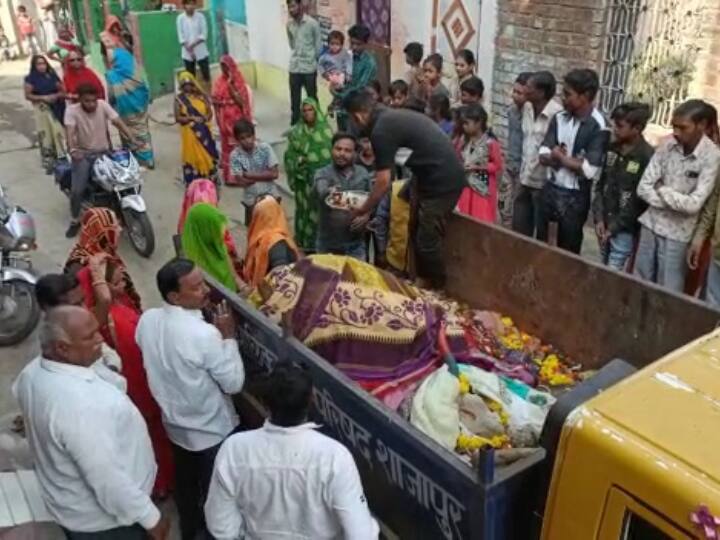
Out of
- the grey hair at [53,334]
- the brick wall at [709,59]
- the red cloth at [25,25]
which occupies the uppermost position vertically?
the brick wall at [709,59]

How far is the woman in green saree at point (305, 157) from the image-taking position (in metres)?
6.07

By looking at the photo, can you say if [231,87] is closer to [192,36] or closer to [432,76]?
[432,76]

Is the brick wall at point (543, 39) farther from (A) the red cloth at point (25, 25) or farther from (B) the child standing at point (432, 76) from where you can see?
(A) the red cloth at point (25, 25)

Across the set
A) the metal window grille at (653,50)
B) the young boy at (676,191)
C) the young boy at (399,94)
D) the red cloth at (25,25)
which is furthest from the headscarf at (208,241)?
the red cloth at (25,25)

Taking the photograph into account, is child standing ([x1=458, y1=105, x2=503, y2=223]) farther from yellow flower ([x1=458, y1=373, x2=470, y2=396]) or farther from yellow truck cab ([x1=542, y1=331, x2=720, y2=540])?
yellow truck cab ([x1=542, y1=331, x2=720, y2=540])

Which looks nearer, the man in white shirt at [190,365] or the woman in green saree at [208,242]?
the man in white shirt at [190,365]

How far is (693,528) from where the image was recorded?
1.77 m

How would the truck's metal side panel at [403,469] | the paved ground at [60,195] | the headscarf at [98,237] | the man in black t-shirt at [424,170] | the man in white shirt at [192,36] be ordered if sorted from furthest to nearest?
the man in white shirt at [192,36], the paved ground at [60,195], the man in black t-shirt at [424,170], the headscarf at [98,237], the truck's metal side panel at [403,469]

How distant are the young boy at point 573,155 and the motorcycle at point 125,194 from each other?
3.80m

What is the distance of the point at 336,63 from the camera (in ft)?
30.4

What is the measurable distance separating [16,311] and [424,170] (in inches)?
131

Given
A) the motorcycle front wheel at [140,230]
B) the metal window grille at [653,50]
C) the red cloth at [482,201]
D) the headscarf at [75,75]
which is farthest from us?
the headscarf at [75,75]

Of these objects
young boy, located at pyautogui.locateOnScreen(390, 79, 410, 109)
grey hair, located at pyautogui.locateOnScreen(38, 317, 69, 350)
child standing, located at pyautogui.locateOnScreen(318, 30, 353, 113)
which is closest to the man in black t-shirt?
young boy, located at pyautogui.locateOnScreen(390, 79, 410, 109)

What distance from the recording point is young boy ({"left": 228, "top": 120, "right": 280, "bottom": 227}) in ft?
21.2
